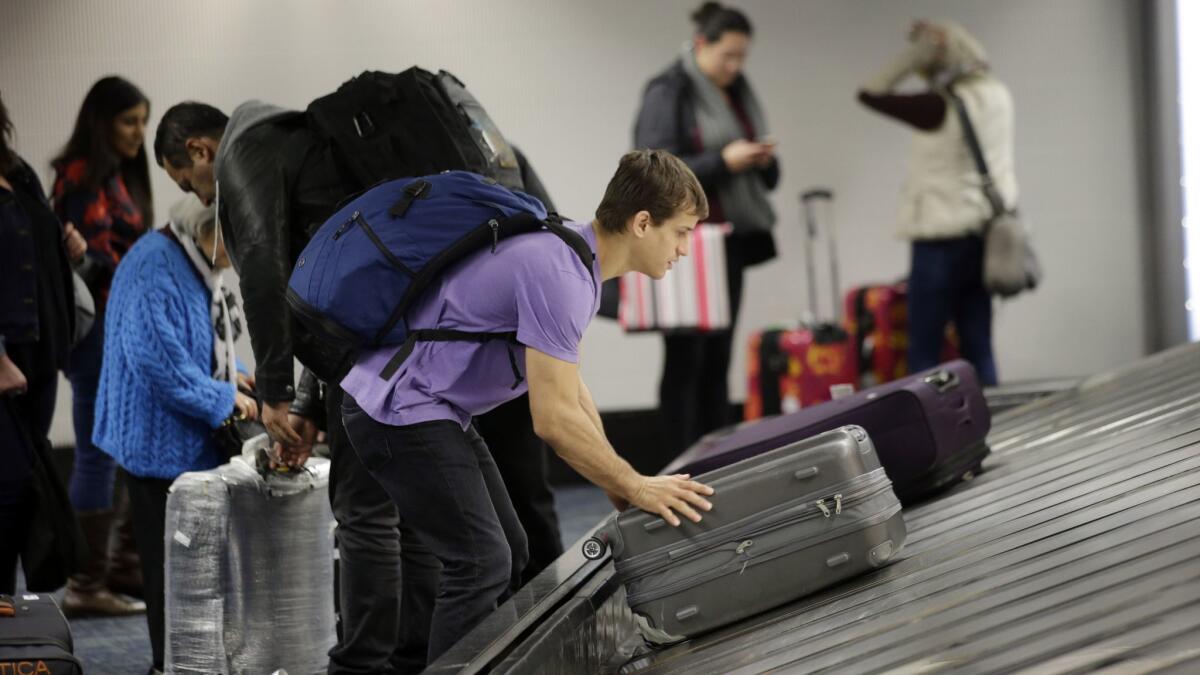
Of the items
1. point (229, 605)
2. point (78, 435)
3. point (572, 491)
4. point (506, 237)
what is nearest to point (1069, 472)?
point (506, 237)

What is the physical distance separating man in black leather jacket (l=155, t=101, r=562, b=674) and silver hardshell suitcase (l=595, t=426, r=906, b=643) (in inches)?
17.6

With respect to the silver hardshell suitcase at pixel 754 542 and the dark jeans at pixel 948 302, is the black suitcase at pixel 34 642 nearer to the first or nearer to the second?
the silver hardshell suitcase at pixel 754 542

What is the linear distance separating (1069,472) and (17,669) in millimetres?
1929

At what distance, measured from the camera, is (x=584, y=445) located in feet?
6.70

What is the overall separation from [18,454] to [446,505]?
973 mm

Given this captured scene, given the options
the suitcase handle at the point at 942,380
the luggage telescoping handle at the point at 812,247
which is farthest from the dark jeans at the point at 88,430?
the luggage telescoping handle at the point at 812,247

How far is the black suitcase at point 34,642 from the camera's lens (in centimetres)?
205

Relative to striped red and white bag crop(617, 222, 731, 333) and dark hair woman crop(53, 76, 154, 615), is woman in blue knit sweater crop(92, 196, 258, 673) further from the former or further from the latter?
striped red and white bag crop(617, 222, 731, 333)

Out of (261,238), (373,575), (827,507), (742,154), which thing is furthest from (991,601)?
(742,154)

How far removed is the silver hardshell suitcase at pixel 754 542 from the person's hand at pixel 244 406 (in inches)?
35.6

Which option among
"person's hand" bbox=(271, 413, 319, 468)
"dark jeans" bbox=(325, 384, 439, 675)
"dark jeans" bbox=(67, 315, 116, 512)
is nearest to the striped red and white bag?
"dark jeans" bbox=(67, 315, 116, 512)

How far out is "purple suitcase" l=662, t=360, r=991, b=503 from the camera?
9.37 feet

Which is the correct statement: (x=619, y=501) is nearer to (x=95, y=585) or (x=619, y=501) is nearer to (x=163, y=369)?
(x=163, y=369)

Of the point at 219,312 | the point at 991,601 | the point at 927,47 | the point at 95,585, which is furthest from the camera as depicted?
the point at 927,47
